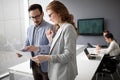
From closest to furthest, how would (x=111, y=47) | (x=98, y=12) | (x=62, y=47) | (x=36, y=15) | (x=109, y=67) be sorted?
(x=62, y=47), (x=36, y=15), (x=109, y=67), (x=111, y=47), (x=98, y=12)

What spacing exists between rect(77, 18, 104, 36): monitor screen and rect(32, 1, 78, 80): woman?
4546 millimetres

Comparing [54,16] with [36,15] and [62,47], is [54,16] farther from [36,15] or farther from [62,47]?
[36,15]

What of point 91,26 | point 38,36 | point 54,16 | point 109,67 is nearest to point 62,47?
point 54,16

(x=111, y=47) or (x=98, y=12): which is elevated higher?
(x=98, y=12)

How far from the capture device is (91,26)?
19.4ft

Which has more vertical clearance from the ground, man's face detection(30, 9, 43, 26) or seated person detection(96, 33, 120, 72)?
man's face detection(30, 9, 43, 26)

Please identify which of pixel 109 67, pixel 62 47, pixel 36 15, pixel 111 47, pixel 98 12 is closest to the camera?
pixel 62 47

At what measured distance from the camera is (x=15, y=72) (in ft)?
7.93

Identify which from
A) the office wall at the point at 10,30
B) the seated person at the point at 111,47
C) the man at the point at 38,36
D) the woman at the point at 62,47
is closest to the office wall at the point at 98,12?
the seated person at the point at 111,47

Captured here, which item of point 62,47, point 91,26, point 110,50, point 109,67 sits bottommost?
point 109,67

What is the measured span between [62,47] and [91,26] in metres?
4.73

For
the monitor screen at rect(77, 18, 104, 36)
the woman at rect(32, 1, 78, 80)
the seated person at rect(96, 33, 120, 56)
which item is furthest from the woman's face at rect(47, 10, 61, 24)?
the monitor screen at rect(77, 18, 104, 36)

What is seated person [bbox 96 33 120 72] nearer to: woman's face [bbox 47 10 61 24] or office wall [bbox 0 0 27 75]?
office wall [bbox 0 0 27 75]

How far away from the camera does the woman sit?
4.33 feet
